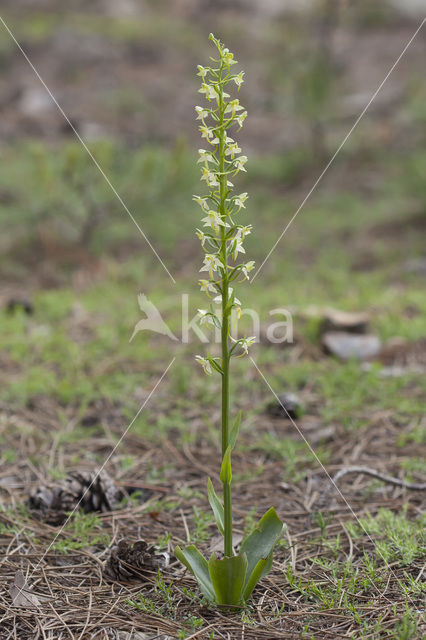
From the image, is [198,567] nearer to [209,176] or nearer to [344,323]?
[209,176]

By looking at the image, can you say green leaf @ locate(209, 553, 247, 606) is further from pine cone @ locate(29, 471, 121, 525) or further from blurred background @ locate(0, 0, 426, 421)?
blurred background @ locate(0, 0, 426, 421)

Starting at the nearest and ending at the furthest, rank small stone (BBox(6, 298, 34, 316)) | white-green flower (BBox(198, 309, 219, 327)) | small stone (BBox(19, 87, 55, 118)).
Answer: white-green flower (BBox(198, 309, 219, 327))
small stone (BBox(6, 298, 34, 316))
small stone (BBox(19, 87, 55, 118))

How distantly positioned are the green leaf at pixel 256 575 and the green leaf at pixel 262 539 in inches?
1.4

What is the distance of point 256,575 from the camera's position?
1.77m

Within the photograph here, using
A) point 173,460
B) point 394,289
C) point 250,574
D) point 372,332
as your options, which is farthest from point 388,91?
point 250,574

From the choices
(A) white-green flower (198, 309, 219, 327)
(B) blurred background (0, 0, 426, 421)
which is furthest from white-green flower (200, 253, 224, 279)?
(B) blurred background (0, 0, 426, 421)

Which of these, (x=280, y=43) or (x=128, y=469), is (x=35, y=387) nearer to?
(x=128, y=469)

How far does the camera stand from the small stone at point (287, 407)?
121 inches

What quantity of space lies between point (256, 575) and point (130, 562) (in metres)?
0.41

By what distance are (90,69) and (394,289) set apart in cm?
838

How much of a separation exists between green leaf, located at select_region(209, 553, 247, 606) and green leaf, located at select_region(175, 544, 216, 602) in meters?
0.04

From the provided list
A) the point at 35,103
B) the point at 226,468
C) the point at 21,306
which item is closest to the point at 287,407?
the point at 226,468

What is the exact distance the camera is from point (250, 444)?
286 centimetres

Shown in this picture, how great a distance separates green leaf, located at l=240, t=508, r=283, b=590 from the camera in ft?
6.07
